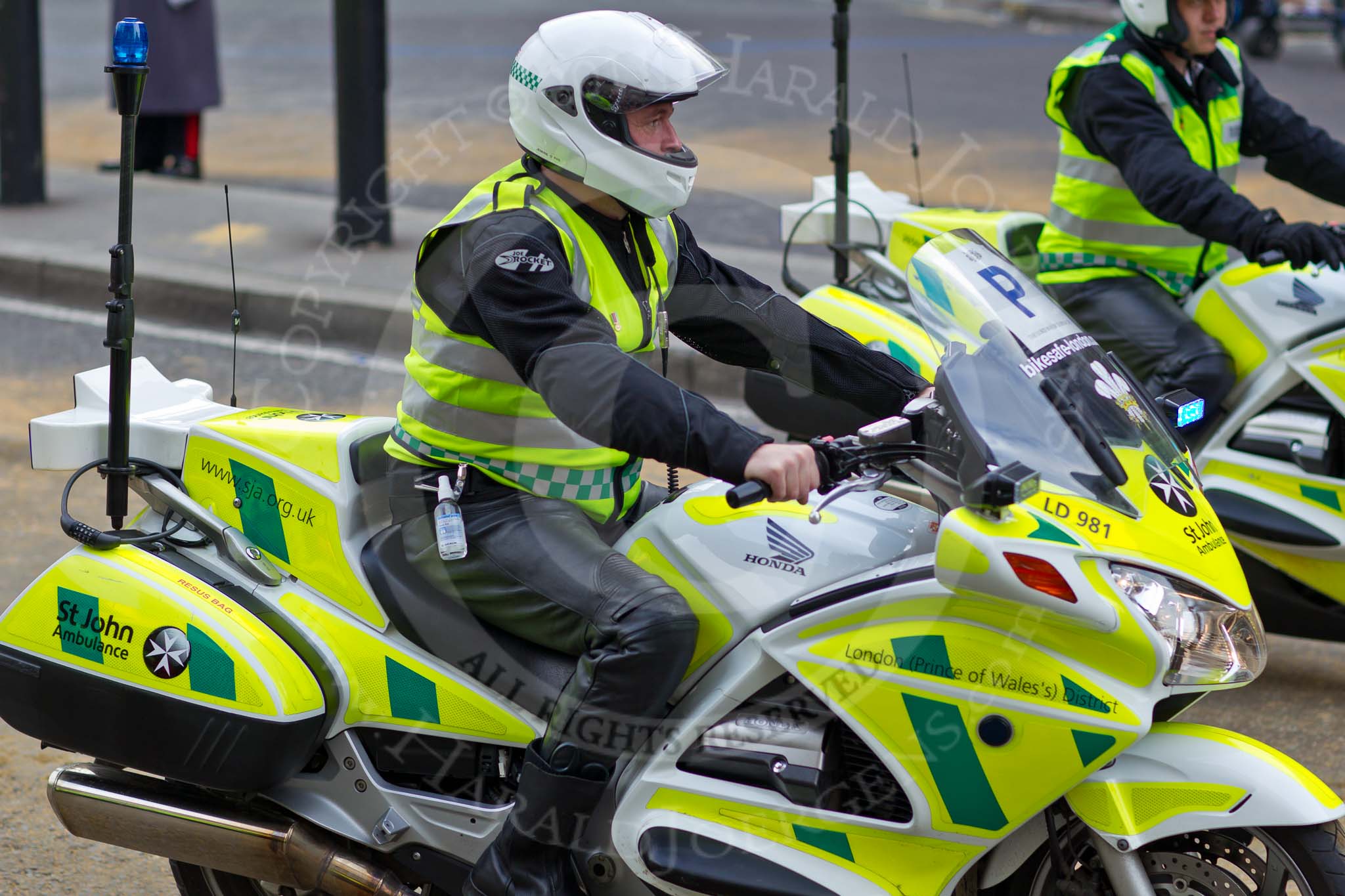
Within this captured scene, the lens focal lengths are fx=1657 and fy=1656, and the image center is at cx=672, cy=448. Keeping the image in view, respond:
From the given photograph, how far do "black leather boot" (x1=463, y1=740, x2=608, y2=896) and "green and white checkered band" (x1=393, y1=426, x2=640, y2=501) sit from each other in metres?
0.47

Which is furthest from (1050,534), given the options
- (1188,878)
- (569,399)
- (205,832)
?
(205,832)

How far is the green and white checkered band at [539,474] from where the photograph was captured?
9.90 ft

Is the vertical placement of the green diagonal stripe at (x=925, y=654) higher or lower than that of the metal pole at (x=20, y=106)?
higher

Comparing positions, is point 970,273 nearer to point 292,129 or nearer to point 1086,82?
point 1086,82

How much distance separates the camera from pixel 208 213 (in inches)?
391

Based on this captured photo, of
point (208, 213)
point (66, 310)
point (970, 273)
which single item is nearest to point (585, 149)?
point (970, 273)

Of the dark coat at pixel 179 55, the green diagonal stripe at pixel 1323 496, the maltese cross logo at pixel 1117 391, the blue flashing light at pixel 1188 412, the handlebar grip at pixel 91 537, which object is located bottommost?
the dark coat at pixel 179 55

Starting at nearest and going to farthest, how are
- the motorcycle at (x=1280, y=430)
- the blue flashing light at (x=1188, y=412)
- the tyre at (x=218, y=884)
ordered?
the blue flashing light at (x=1188, y=412) < the tyre at (x=218, y=884) < the motorcycle at (x=1280, y=430)

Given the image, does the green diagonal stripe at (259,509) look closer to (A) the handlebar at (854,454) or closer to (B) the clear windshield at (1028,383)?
(A) the handlebar at (854,454)

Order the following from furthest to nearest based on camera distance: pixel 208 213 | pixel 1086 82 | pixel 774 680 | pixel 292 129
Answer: pixel 292 129 → pixel 208 213 → pixel 1086 82 → pixel 774 680

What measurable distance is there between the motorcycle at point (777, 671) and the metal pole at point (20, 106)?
7.50m

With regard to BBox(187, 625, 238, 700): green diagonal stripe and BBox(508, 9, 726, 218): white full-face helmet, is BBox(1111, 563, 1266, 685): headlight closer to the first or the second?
BBox(508, 9, 726, 218): white full-face helmet

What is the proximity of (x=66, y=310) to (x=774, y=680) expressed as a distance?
6.69 meters

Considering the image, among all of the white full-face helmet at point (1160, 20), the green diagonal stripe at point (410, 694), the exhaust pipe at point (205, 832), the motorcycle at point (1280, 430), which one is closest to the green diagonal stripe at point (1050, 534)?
the green diagonal stripe at point (410, 694)
